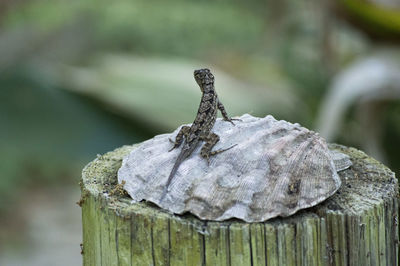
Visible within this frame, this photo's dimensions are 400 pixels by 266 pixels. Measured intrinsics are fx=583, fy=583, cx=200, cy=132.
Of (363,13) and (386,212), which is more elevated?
(363,13)

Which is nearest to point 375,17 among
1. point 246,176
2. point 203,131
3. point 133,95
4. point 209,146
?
point 133,95

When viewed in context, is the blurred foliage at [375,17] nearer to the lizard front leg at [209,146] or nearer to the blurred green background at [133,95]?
the blurred green background at [133,95]

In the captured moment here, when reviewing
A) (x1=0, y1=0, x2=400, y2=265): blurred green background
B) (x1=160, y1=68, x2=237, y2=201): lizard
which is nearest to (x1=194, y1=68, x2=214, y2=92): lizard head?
(x1=160, y1=68, x2=237, y2=201): lizard

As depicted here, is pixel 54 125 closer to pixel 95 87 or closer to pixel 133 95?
pixel 95 87

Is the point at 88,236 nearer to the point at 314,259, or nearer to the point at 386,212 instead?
the point at 314,259

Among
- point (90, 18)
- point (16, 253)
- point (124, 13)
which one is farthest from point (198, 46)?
point (16, 253)

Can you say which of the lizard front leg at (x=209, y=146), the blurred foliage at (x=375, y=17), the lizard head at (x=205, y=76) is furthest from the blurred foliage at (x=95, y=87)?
the lizard front leg at (x=209, y=146)
